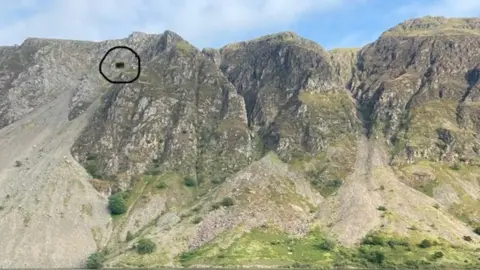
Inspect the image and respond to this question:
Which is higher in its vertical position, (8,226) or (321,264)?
(8,226)

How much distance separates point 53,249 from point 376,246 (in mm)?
109014

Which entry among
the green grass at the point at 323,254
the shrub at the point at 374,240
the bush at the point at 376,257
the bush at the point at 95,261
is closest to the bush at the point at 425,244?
the green grass at the point at 323,254

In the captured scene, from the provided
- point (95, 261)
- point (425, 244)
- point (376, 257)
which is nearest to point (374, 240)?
point (376, 257)

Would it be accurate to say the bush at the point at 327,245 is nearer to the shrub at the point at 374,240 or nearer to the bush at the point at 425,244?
the shrub at the point at 374,240

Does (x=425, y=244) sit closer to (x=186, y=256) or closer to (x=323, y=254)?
(x=323, y=254)

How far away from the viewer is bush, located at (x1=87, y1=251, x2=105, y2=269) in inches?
7087

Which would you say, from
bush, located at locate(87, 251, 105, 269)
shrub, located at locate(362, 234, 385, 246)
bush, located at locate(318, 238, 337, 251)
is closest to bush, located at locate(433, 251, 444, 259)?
shrub, located at locate(362, 234, 385, 246)

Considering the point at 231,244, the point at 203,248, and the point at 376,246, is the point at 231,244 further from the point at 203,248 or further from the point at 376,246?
the point at 376,246

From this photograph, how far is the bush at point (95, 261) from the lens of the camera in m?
180

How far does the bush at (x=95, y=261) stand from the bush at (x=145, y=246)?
40.3ft

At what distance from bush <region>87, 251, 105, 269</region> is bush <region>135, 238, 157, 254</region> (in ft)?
40.3

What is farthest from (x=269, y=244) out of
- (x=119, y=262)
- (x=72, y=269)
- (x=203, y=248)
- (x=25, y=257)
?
(x=25, y=257)

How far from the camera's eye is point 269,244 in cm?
19300

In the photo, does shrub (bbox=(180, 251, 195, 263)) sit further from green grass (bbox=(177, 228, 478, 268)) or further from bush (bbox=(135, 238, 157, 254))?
bush (bbox=(135, 238, 157, 254))
